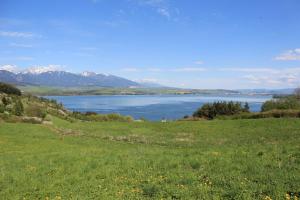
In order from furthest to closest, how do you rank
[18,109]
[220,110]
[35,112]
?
[220,110]
[35,112]
[18,109]

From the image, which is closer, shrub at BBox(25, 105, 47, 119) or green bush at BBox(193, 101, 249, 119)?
shrub at BBox(25, 105, 47, 119)

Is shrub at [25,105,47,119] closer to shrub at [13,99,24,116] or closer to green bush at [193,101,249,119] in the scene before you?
shrub at [13,99,24,116]

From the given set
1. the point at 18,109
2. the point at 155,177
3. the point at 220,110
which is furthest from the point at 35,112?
the point at 155,177

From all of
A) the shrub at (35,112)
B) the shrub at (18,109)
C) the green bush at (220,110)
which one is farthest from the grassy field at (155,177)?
the green bush at (220,110)

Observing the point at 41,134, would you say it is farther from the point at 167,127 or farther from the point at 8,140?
the point at 167,127

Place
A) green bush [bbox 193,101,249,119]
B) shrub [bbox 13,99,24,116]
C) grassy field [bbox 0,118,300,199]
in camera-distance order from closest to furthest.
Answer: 1. grassy field [bbox 0,118,300,199]
2. shrub [bbox 13,99,24,116]
3. green bush [bbox 193,101,249,119]

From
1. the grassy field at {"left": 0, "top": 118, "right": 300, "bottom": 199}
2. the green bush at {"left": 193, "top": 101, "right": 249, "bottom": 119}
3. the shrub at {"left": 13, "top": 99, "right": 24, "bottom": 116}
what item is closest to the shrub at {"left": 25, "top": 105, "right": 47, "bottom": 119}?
the shrub at {"left": 13, "top": 99, "right": 24, "bottom": 116}

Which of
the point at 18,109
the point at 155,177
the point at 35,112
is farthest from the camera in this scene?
the point at 35,112

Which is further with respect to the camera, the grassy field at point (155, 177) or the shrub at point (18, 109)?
the shrub at point (18, 109)

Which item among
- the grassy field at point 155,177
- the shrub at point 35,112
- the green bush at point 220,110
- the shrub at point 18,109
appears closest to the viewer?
the grassy field at point 155,177

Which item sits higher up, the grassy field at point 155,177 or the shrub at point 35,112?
the grassy field at point 155,177

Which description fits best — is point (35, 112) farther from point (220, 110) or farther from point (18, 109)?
point (220, 110)

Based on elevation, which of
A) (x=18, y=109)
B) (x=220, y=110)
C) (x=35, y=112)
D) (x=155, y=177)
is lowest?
(x=35, y=112)

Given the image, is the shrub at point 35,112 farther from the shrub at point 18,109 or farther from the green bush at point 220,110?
the green bush at point 220,110
